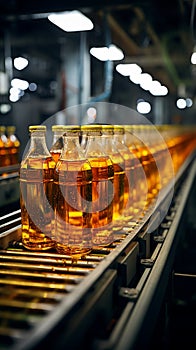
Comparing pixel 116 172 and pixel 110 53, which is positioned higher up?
pixel 110 53

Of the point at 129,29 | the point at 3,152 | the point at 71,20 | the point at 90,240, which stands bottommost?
the point at 90,240

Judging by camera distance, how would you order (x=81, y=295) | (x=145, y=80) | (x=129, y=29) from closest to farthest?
(x=81, y=295) < (x=129, y=29) < (x=145, y=80)

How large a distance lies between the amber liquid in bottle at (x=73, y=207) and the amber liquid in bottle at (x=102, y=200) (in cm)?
3

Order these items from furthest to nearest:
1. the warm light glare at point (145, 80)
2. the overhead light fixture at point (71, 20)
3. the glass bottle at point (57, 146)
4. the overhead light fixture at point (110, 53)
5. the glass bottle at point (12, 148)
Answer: the warm light glare at point (145, 80) → the overhead light fixture at point (110, 53) → the overhead light fixture at point (71, 20) → the glass bottle at point (12, 148) → the glass bottle at point (57, 146)

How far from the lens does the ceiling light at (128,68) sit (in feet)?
16.9

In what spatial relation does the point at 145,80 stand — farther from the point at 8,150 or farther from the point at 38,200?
the point at 38,200

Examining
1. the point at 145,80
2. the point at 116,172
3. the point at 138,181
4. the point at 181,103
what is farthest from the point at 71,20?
the point at 181,103

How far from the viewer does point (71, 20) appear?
123 inches

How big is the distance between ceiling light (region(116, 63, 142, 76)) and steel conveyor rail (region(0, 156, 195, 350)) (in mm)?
4189

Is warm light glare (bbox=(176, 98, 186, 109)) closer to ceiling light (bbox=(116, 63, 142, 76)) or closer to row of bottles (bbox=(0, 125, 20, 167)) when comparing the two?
ceiling light (bbox=(116, 63, 142, 76))

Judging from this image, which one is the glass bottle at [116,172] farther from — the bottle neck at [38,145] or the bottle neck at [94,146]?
the bottle neck at [38,145]

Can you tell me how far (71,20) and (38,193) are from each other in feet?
7.71

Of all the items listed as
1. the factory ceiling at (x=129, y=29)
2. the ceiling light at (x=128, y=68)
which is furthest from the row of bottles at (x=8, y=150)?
the ceiling light at (x=128, y=68)

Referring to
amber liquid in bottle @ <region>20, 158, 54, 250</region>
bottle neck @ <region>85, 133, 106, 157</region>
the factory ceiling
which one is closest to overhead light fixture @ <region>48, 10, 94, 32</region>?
the factory ceiling
